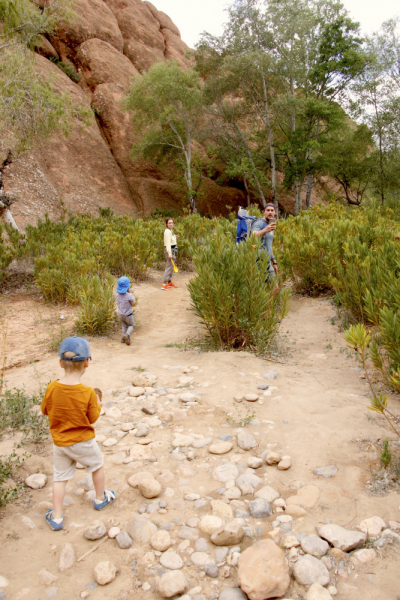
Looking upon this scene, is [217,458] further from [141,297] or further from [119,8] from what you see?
[119,8]

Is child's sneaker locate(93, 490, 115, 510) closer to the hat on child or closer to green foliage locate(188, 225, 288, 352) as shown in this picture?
green foliage locate(188, 225, 288, 352)

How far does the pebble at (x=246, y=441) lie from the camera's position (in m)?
2.84

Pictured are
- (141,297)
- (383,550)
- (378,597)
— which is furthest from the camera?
(141,297)

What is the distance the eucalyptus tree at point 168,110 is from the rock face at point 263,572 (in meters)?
18.7

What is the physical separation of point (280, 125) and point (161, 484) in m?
22.6

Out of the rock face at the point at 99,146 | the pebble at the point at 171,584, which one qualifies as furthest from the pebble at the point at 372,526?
the rock face at the point at 99,146

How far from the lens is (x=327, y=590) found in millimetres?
1697

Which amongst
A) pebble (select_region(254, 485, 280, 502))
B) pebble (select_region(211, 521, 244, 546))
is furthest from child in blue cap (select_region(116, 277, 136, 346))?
pebble (select_region(211, 521, 244, 546))

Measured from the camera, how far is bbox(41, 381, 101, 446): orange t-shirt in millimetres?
2314

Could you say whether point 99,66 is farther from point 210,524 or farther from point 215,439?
point 210,524

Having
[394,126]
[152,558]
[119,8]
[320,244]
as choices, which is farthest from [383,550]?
[119,8]

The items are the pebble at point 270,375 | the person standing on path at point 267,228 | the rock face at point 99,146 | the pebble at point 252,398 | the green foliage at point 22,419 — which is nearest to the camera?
the green foliage at point 22,419

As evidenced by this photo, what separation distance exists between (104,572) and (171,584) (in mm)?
326

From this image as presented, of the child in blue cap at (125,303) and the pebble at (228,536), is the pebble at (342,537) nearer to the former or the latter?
the pebble at (228,536)
